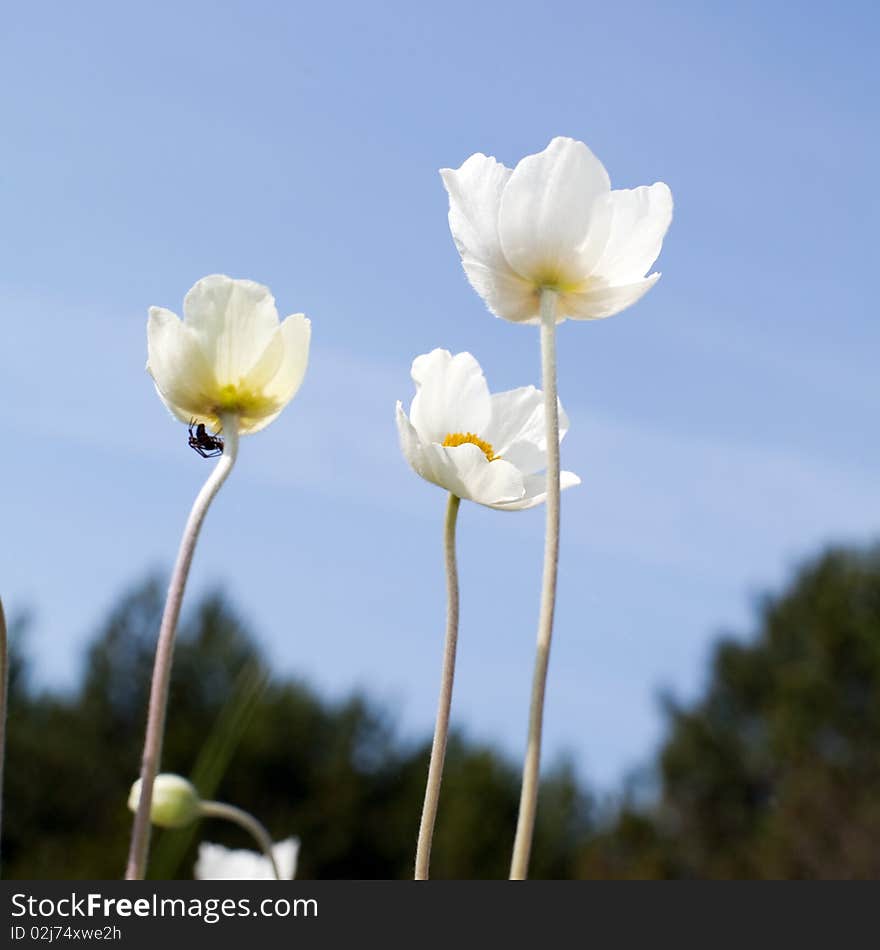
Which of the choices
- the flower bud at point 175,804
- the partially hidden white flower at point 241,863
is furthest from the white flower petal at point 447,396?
the partially hidden white flower at point 241,863

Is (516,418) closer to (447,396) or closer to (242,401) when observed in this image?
(447,396)

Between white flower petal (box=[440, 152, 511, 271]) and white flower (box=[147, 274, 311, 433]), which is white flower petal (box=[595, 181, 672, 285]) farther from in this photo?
white flower (box=[147, 274, 311, 433])

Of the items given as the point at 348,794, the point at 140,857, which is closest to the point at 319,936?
the point at 140,857

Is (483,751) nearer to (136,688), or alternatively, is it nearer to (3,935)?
(136,688)

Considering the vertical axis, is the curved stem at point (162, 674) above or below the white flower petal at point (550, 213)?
below

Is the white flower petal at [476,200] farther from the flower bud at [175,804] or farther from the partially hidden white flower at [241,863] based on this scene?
the partially hidden white flower at [241,863]

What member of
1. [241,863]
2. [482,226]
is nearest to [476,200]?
[482,226]

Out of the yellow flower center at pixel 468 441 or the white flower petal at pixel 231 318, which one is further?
the yellow flower center at pixel 468 441
